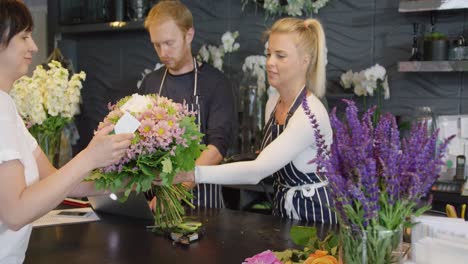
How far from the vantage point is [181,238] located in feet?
5.85

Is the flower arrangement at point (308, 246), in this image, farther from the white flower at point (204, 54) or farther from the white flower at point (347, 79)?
the white flower at point (204, 54)

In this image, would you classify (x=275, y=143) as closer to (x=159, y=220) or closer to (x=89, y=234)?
(x=159, y=220)

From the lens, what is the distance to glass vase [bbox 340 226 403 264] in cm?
99

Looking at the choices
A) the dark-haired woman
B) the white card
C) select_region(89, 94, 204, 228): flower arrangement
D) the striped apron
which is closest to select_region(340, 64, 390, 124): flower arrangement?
the striped apron

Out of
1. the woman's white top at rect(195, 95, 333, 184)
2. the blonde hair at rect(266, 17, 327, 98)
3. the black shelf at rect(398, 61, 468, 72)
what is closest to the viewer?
the woman's white top at rect(195, 95, 333, 184)

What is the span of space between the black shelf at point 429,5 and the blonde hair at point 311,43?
37.7 inches

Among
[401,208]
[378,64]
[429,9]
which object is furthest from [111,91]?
[401,208]

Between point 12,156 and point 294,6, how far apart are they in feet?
8.72

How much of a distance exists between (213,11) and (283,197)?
223 cm

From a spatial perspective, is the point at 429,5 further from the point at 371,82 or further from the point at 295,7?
the point at 295,7

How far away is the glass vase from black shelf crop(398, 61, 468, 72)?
228cm

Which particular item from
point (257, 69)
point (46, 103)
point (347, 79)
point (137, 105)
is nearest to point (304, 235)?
point (137, 105)

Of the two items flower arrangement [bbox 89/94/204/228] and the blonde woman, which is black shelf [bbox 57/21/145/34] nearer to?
the blonde woman

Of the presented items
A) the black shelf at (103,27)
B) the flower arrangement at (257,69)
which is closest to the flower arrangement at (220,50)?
the flower arrangement at (257,69)
